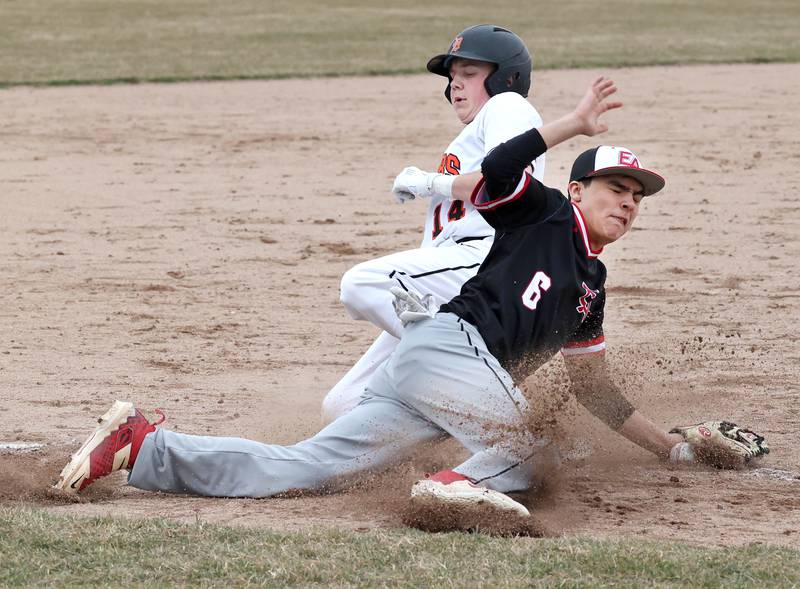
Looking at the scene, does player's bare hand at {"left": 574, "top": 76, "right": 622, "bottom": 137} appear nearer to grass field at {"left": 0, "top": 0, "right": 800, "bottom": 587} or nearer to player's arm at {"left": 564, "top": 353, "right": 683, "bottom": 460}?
player's arm at {"left": 564, "top": 353, "right": 683, "bottom": 460}

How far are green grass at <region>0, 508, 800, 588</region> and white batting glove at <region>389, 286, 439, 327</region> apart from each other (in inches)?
33.2

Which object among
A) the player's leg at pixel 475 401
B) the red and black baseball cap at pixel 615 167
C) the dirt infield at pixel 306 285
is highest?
the red and black baseball cap at pixel 615 167

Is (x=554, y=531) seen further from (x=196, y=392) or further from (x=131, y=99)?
(x=131, y=99)

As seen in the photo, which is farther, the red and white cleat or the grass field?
the red and white cleat

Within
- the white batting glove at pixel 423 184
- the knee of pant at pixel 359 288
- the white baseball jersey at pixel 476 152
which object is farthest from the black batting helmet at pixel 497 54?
the knee of pant at pixel 359 288

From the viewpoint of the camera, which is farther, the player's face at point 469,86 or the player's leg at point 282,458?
the player's face at point 469,86

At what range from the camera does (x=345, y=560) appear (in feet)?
10.7

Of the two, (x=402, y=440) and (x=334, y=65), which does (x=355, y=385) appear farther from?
(x=334, y=65)

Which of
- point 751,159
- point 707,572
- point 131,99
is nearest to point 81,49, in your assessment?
point 131,99

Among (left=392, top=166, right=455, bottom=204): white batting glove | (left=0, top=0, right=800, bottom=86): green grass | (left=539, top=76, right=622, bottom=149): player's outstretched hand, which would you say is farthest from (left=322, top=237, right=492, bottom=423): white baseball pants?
(left=0, top=0, right=800, bottom=86): green grass

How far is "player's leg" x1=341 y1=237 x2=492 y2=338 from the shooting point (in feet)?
15.3

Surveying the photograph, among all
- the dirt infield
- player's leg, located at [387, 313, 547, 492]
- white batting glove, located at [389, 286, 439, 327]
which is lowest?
the dirt infield

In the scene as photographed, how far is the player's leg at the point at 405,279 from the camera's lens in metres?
4.66

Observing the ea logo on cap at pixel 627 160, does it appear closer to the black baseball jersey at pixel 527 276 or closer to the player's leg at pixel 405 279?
the black baseball jersey at pixel 527 276
